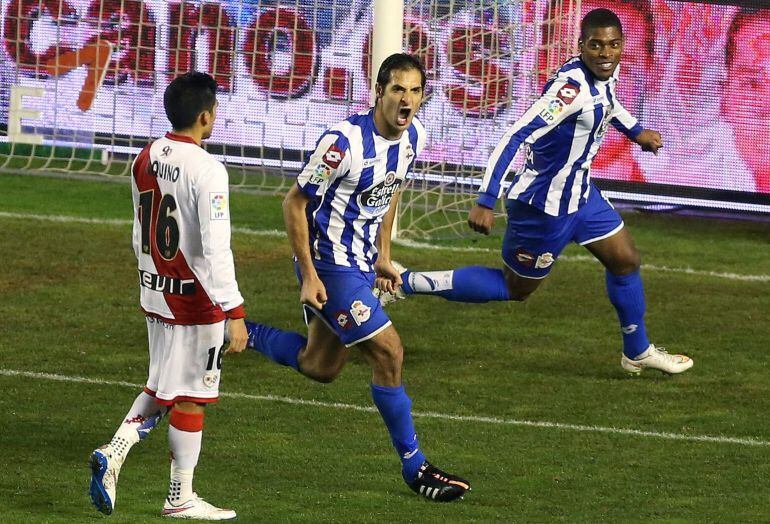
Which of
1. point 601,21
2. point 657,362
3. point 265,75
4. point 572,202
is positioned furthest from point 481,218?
point 265,75

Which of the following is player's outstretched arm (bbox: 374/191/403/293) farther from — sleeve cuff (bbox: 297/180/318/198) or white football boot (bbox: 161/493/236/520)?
white football boot (bbox: 161/493/236/520)

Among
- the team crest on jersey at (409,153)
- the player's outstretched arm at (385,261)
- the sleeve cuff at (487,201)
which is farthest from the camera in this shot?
the sleeve cuff at (487,201)

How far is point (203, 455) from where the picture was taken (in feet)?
23.5

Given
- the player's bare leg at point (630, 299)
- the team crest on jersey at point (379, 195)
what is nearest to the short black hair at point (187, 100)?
the team crest on jersey at point (379, 195)

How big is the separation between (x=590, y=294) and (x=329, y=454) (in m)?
4.62

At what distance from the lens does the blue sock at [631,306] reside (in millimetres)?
8945

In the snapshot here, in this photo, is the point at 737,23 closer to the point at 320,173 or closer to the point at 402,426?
the point at 320,173

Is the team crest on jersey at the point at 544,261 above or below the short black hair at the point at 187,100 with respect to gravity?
below

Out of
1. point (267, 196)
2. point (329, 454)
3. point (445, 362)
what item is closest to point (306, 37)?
point (267, 196)

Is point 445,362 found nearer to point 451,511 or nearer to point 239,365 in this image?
point 239,365

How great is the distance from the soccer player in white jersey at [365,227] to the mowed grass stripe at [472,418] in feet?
4.08

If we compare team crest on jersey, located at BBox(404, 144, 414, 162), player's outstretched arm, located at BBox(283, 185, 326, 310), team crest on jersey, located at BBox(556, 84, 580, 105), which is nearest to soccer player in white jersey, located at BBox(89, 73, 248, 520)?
player's outstretched arm, located at BBox(283, 185, 326, 310)

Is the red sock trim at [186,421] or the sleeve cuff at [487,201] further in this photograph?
the sleeve cuff at [487,201]

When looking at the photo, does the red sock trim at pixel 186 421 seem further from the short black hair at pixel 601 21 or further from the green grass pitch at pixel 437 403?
the short black hair at pixel 601 21
